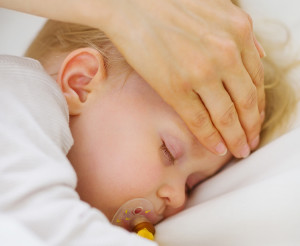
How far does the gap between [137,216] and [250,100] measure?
1.22 ft

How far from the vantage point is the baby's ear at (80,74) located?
974 mm

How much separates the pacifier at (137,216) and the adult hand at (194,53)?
0.20m

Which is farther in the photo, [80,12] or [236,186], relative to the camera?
[236,186]

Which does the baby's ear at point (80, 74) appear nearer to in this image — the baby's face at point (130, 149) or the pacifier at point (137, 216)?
the baby's face at point (130, 149)

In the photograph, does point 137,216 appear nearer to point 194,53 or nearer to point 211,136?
point 211,136

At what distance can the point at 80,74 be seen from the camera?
3.23ft

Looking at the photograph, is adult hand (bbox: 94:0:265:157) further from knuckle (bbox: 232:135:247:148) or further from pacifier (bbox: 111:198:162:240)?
pacifier (bbox: 111:198:162:240)

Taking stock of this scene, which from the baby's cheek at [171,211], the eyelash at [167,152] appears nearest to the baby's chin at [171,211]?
the baby's cheek at [171,211]

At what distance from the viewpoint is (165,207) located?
1.04 metres

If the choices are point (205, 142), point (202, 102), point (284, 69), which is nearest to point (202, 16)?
point (202, 102)

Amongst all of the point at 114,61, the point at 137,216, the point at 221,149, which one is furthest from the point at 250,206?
the point at 114,61

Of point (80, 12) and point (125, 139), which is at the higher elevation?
point (80, 12)

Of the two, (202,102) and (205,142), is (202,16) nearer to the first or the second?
(202,102)

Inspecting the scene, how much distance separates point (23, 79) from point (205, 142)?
411 millimetres
